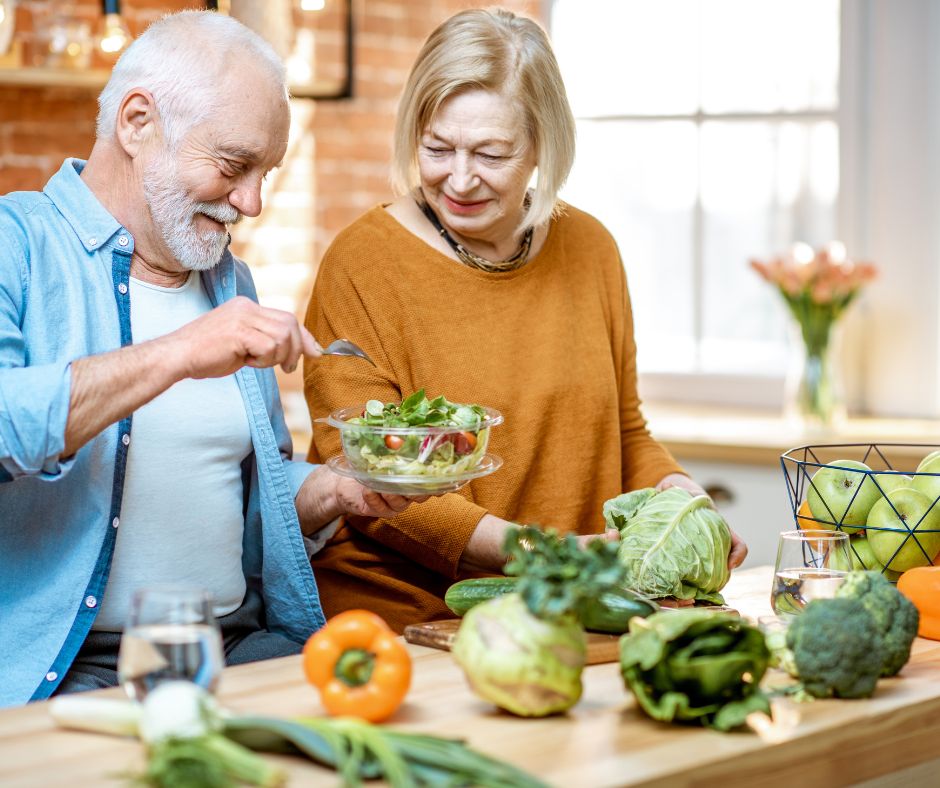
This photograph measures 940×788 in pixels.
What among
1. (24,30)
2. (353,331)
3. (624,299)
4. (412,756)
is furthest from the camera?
(24,30)

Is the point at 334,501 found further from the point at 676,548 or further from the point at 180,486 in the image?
the point at 676,548

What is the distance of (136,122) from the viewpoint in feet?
6.73

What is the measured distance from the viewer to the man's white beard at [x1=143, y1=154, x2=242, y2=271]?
6.67 feet

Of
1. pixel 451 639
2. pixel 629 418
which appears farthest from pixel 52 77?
pixel 451 639

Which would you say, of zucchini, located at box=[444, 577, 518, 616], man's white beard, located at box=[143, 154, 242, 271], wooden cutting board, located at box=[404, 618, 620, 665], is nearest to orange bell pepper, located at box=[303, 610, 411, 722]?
wooden cutting board, located at box=[404, 618, 620, 665]

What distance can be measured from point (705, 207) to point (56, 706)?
3.37 meters

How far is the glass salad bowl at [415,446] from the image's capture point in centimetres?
189

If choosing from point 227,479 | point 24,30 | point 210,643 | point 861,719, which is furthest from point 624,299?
point 24,30

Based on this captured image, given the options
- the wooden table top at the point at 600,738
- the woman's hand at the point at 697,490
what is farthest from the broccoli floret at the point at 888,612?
the woman's hand at the point at 697,490

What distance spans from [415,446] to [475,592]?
0.72ft

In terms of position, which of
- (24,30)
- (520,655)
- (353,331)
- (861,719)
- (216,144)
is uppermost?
(24,30)

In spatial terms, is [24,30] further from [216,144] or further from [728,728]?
[728,728]

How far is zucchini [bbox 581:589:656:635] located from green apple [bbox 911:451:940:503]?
0.44 meters

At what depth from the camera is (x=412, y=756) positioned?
127 cm
